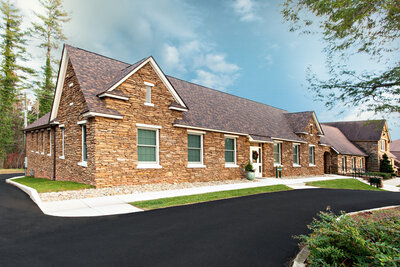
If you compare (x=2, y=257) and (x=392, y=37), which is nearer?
(x=2, y=257)

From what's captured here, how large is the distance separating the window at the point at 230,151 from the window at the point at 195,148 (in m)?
2.67

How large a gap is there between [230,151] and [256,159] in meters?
3.02

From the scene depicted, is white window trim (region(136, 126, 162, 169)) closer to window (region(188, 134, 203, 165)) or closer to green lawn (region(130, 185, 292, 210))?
window (region(188, 134, 203, 165))

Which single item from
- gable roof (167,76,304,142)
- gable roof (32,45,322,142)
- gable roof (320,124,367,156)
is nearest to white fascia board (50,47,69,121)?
gable roof (32,45,322,142)

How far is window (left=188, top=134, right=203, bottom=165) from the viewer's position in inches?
622

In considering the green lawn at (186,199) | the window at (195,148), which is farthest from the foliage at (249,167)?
the green lawn at (186,199)

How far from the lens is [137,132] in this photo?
13133 millimetres

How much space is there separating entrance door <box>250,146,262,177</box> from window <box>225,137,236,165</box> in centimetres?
213

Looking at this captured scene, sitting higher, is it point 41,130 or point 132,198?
point 41,130

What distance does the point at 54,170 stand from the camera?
637 inches

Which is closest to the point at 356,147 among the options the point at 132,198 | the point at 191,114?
the point at 191,114

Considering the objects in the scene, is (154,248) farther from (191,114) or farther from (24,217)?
(191,114)

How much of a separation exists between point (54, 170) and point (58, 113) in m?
4.00

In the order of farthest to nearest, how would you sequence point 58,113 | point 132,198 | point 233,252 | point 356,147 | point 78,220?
1. point 356,147
2. point 58,113
3. point 132,198
4. point 78,220
5. point 233,252
